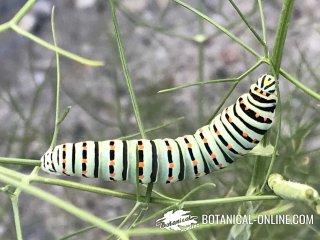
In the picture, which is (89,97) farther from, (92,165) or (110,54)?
(92,165)

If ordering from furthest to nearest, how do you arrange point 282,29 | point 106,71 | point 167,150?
point 106,71
point 167,150
point 282,29

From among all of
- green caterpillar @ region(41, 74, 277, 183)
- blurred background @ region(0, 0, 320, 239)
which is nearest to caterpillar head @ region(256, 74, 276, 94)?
green caterpillar @ region(41, 74, 277, 183)

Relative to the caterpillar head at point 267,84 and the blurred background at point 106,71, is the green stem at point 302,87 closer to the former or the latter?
the caterpillar head at point 267,84

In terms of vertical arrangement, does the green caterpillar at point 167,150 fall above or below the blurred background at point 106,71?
below

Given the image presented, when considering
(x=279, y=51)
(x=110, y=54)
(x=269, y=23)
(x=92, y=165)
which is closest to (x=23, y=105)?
(x=110, y=54)

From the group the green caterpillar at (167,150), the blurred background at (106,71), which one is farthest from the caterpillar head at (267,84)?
the blurred background at (106,71)

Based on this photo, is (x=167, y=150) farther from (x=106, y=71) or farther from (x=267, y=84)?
(x=106, y=71)

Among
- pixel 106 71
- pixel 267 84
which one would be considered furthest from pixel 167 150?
pixel 106 71
